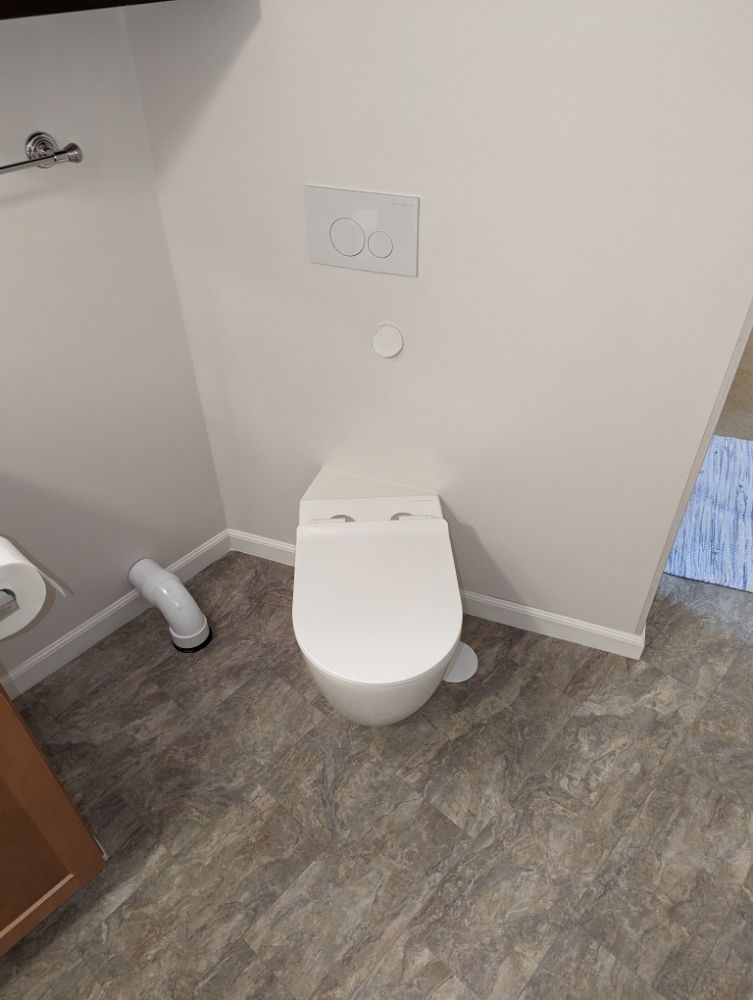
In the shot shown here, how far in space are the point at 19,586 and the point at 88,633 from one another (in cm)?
103

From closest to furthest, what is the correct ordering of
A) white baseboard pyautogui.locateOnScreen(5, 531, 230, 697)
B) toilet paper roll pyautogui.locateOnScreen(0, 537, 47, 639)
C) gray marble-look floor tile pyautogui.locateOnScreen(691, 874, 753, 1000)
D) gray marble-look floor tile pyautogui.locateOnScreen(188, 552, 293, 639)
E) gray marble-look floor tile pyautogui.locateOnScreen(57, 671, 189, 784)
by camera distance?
1. toilet paper roll pyautogui.locateOnScreen(0, 537, 47, 639)
2. gray marble-look floor tile pyautogui.locateOnScreen(691, 874, 753, 1000)
3. gray marble-look floor tile pyautogui.locateOnScreen(57, 671, 189, 784)
4. white baseboard pyautogui.locateOnScreen(5, 531, 230, 697)
5. gray marble-look floor tile pyautogui.locateOnScreen(188, 552, 293, 639)

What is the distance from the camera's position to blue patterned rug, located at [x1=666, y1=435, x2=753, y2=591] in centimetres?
227

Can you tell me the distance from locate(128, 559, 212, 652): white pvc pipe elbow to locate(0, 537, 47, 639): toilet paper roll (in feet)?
2.84

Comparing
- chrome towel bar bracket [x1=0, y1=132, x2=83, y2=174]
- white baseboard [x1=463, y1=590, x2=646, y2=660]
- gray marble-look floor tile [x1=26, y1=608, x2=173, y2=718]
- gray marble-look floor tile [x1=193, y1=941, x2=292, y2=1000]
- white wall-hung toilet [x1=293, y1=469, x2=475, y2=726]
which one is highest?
chrome towel bar bracket [x1=0, y1=132, x2=83, y2=174]

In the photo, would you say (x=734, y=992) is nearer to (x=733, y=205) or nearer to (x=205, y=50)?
(x=733, y=205)

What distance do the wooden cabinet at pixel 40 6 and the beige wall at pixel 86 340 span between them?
27 centimetres

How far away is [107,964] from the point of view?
143 cm

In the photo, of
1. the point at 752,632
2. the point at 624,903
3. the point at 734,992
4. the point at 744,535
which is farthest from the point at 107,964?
the point at 744,535

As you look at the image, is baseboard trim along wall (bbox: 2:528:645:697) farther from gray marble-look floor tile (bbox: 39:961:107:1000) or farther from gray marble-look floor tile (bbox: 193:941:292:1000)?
gray marble-look floor tile (bbox: 193:941:292:1000)

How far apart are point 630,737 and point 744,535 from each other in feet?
3.18

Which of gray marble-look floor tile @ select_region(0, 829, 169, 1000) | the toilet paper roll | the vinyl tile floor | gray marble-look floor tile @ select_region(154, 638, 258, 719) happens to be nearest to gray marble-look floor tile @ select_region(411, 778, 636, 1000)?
the vinyl tile floor

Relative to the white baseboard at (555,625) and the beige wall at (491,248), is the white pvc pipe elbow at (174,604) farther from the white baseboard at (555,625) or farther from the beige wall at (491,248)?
the white baseboard at (555,625)

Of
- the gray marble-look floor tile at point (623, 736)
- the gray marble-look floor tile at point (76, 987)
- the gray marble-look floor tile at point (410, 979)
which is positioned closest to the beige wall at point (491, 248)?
the gray marble-look floor tile at point (623, 736)

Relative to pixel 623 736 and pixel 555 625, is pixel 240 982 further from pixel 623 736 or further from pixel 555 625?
pixel 555 625
